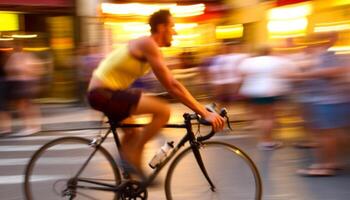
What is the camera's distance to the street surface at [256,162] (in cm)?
562

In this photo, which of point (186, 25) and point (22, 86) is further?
point (186, 25)

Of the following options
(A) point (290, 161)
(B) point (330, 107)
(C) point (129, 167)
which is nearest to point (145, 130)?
(C) point (129, 167)

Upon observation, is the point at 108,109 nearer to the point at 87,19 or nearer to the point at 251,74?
the point at 251,74

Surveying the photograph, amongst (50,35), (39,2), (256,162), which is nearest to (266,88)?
(256,162)

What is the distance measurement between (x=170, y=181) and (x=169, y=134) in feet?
13.7

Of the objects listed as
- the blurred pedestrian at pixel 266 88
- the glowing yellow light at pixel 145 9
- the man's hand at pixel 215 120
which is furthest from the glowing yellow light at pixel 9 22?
the man's hand at pixel 215 120

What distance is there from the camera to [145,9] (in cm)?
1712

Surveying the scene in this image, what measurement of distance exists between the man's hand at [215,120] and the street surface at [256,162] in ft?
1.26

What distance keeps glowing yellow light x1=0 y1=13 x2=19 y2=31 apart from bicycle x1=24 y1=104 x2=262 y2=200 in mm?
10608

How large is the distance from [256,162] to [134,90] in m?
3.07

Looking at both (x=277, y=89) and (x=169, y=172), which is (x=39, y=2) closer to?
(x=277, y=89)

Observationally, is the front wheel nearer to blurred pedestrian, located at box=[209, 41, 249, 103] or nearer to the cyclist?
the cyclist

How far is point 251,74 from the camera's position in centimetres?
811

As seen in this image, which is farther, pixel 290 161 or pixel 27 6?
pixel 27 6
